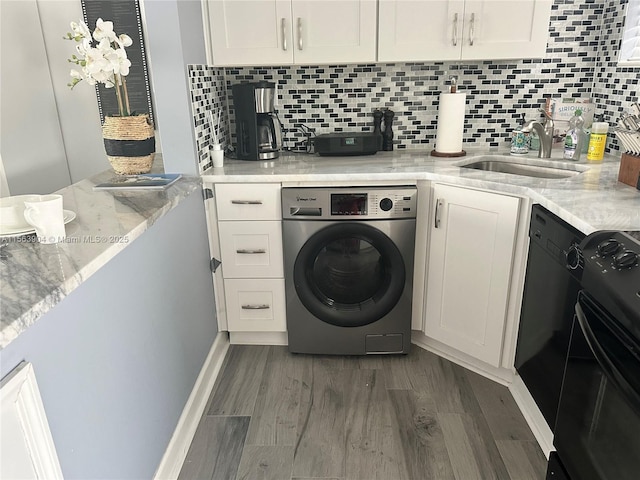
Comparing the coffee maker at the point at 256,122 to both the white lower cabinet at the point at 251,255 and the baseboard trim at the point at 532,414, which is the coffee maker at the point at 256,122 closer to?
the white lower cabinet at the point at 251,255

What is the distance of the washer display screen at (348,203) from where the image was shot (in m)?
2.18

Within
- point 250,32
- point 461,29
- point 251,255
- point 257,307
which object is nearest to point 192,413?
point 257,307

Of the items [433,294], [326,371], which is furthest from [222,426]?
[433,294]

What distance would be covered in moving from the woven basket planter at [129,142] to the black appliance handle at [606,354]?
5.69 feet

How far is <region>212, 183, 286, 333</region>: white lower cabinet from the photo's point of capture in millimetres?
2238

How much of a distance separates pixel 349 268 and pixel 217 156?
85 centimetres

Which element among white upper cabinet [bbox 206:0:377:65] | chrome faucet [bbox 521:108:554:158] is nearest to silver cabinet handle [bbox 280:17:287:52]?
white upper cabinet [bbox 206:0:377:65]

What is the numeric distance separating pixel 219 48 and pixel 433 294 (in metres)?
1.58

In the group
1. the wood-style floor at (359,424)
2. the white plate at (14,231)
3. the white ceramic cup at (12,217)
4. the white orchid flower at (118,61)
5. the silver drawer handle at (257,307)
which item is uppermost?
the white orchid flower at (118,61)

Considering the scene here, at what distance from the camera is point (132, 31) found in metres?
2.41

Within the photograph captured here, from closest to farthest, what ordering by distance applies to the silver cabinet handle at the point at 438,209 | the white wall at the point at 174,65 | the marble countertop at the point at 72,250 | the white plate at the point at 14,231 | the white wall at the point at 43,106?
the marble countertop at the point at 72,250 < the white plate at the point at 14,231 < the white wall at the point at 174,65 < the silver cabinet handle at the point at 438,209 < the white wall at the point at 43,106

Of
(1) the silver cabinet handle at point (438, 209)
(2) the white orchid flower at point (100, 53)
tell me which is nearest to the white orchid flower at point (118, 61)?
(2) the white orchid flower at point (100, 53)

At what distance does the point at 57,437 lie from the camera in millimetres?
1046

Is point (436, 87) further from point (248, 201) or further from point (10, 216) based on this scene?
point (10, 216)
